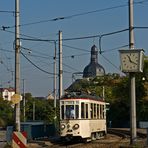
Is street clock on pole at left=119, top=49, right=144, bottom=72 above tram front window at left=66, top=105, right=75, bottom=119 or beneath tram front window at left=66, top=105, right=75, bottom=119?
above

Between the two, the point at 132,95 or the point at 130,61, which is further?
the point at 132,95

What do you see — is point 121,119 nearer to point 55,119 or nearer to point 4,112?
point 4,112

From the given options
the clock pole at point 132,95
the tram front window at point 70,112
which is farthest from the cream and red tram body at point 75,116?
the clock pole at point 132,95

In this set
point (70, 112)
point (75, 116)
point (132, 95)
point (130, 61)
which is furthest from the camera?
point (70, 112)

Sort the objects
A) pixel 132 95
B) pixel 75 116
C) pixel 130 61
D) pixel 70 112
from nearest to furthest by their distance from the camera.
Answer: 1. pixel 130 61
2. pixel 132 95
3. pixel 75 116
4. pixel 70 112

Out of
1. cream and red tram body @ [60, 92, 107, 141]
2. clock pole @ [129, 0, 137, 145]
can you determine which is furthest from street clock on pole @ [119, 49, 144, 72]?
cream and red tram body @ [60, 92, 107, 141]

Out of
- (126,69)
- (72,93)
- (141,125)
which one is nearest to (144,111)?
(141,125)

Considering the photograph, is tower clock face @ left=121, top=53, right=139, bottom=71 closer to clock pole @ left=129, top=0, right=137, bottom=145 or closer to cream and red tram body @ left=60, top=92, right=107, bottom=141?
clock pole @ left=129, top=0, right=137, bottom=145

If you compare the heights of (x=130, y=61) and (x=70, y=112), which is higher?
(x=130, y=61)

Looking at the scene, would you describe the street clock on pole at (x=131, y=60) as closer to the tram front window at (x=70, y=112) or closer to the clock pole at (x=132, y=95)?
the clock pole at (x=132, y=95)

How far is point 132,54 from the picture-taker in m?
22.7

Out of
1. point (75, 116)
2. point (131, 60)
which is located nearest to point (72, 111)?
point (75, 116)

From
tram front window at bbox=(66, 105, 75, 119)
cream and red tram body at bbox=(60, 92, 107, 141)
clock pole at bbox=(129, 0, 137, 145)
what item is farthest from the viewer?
tram front window at bbox=(66, 105, 75, 119)

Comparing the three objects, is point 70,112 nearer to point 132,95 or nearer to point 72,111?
point 72,111
